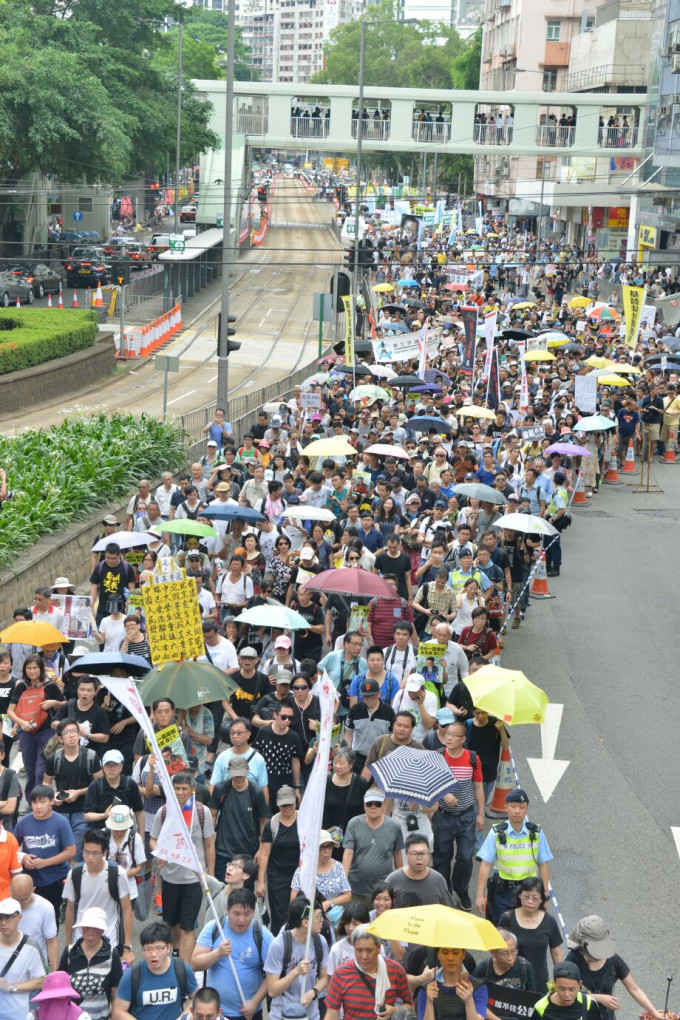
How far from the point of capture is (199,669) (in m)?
10.7

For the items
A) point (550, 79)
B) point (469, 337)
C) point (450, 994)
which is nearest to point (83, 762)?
point (450, 994)

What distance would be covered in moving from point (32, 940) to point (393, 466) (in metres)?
10.9

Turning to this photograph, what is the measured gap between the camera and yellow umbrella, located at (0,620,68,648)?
38.3 feet

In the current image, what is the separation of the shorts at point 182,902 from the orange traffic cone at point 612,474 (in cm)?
1866

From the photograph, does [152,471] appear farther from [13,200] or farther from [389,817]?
[13,200]

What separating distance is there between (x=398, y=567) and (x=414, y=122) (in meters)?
52.5

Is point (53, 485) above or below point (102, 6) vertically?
below

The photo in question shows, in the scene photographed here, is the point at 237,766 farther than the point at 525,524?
No

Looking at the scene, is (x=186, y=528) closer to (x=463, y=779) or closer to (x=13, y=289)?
(x=463, y=779)

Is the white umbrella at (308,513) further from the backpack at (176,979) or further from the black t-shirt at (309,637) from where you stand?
the backpack at (176,979)

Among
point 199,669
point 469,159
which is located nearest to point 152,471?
point 199,669

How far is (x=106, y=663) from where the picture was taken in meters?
11.1

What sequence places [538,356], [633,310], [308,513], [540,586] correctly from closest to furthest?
[308,513] < [540,586] < [538,356] < [633,310]

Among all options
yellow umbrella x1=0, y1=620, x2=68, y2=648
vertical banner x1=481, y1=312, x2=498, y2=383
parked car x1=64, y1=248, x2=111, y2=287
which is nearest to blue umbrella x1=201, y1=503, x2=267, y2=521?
yellow umbrella x1=0, y1=620, x2=68, y2=648
